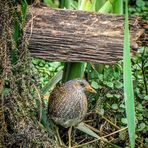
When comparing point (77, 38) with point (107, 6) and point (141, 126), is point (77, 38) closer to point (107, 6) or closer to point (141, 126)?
point (107, 6)

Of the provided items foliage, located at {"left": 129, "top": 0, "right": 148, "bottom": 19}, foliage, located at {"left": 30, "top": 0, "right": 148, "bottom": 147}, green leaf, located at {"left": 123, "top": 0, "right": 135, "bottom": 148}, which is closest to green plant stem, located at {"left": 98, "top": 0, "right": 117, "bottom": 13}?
foliage, located at {"left": 30, "top": 0, "right": 148, "bottom": 147}

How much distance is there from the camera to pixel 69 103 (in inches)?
151

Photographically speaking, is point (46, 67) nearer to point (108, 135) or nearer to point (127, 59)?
point (108, 135)

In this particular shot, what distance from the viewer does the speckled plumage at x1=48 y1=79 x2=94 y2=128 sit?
3.82 m

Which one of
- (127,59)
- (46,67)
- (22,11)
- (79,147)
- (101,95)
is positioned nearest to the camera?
(127,59)

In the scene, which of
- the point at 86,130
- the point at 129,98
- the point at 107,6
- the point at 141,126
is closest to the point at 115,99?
the point at 141,126

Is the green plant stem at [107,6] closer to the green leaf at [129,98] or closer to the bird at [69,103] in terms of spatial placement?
the bird at [69,103]

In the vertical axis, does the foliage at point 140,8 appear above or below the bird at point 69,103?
above

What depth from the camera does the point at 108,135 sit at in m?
3.98

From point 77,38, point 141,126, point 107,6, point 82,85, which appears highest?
point 107,6

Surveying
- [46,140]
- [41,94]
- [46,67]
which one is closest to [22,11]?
[41,94]

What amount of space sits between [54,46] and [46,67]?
164cm

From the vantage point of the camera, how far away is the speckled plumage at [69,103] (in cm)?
382

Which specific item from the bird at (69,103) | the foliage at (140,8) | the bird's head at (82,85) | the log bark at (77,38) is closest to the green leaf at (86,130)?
the bird at (69,103)
